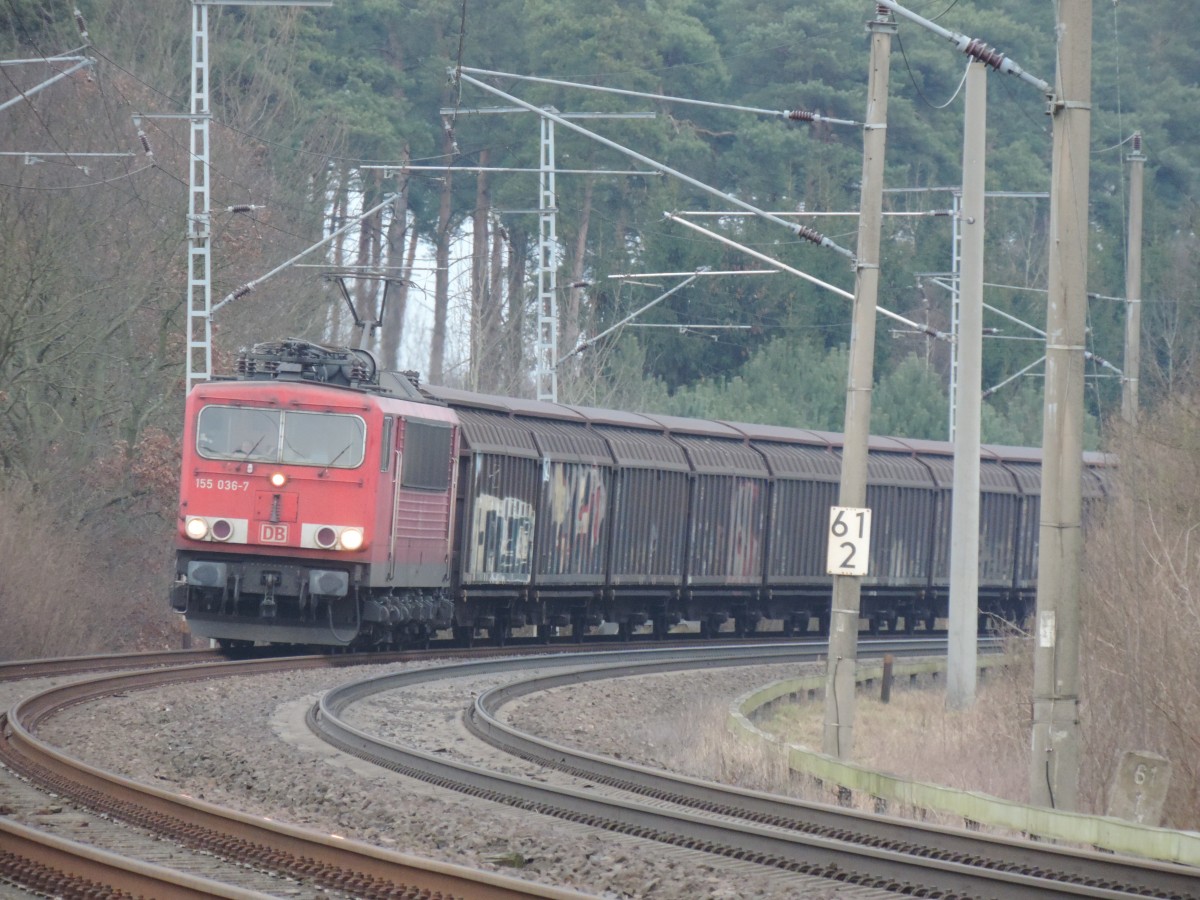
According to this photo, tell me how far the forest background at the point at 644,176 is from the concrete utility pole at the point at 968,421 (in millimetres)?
18945

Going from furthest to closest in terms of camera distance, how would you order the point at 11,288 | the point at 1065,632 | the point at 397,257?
the point at 397,257 → the point at 11,288 → the point at 1065,632

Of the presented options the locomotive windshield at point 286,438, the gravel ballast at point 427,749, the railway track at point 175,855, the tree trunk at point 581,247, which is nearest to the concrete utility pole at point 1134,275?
the gravel ballast at point 427,749

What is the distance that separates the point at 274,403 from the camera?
2012 cm

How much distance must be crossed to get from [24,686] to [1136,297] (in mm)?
17391

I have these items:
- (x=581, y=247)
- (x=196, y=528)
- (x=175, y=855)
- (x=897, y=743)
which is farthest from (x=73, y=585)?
(x=581, y=247)

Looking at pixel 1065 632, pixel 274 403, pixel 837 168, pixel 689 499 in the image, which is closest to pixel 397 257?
pixel 837 168

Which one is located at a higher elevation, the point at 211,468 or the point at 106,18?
the point at 106,18

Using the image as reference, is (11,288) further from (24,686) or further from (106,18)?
(106,18)

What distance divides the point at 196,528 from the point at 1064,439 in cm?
1074

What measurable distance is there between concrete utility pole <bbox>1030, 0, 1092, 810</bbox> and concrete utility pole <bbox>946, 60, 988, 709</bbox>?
6129 mm

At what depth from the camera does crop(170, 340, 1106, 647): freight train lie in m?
19.9

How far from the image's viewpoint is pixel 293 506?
19969mm

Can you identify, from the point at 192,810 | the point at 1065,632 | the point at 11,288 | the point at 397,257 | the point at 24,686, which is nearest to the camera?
the point at 192,810

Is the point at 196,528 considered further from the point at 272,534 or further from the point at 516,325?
the point at 516,325
